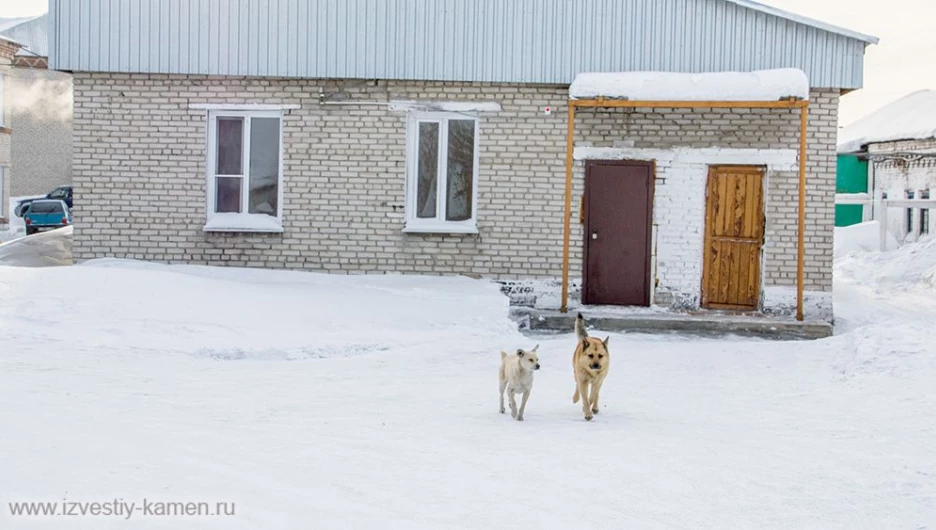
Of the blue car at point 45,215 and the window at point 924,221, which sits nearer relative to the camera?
the window at point 924,221

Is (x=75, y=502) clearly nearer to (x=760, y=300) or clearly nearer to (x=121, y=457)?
(x=121, y=457)

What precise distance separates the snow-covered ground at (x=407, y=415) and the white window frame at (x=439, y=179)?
0.77m

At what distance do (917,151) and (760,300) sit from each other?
17182 millimetres

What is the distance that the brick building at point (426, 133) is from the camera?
1360 cm

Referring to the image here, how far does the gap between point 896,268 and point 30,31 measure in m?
37.4

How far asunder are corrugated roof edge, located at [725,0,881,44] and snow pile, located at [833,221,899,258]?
13851mm

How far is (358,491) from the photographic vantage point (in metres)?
5.30

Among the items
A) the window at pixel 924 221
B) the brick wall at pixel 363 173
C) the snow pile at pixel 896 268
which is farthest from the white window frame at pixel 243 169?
the window at pixel 924 221

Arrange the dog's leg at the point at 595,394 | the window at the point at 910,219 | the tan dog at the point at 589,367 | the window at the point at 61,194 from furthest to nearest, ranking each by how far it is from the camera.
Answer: the window at the point at 61,194 → the window at the point at 910,219 → the dog's leg at the point at 595,394 → the tan dog at the point at 589,367

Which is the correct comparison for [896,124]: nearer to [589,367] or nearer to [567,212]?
[567,212]

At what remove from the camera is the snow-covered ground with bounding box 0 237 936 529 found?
516cm

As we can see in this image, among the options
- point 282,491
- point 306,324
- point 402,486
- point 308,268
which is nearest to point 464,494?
point 402,486

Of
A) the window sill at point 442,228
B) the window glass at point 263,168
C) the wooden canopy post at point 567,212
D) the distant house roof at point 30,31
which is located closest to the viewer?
the wooden canopy post at point 567,212

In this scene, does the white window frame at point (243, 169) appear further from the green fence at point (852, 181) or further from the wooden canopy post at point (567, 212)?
the green fence at point (852, 181)
